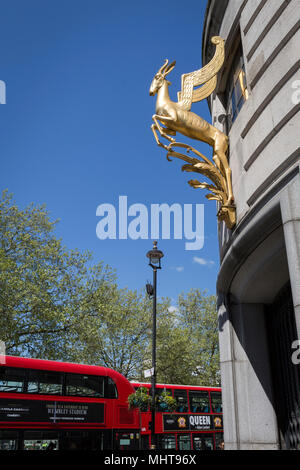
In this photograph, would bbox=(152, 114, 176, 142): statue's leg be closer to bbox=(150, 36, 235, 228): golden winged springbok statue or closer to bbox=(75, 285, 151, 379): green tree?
bbox=(150, 36, 235, 228): golden winged springbok statue

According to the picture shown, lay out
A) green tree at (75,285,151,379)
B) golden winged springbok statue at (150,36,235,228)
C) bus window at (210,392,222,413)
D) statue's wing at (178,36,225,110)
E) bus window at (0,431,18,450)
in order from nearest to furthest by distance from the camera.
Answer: golden winged springbok statue at (150,36,235,228) < statue's wing at (178,36,225,110) < bus window at (0,431,18,450) < bus window at (210,392,222,413) < green tree at (75,285,151,379)

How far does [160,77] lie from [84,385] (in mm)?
12157

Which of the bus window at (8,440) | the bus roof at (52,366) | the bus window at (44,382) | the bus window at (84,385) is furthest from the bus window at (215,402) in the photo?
the bus window at (8,440)

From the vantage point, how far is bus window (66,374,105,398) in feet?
50.7

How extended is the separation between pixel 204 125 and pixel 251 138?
1.38 metres

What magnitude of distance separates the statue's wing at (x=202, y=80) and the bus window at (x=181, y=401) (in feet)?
56.0

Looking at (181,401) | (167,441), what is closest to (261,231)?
(181,401)

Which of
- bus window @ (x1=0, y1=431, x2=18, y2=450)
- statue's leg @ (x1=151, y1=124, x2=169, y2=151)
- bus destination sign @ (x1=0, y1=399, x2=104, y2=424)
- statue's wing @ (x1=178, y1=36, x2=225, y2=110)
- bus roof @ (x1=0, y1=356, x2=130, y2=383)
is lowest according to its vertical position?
bus window @ (x1=0, y1=431, x2=18, y2=450)

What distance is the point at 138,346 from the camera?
32219 mm

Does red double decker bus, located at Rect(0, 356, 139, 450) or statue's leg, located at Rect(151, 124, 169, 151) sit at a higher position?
statue's leg, located at Rect(151, 124, 169, 151)

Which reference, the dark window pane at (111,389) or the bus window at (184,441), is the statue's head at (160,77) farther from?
the bus window at (184,441)

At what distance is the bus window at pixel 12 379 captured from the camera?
13.9m

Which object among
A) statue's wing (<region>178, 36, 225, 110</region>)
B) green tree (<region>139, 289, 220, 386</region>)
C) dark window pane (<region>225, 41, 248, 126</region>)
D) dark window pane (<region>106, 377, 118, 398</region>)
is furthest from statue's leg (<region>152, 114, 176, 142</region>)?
green tree (<region>139, 289, 220, 386</region>)

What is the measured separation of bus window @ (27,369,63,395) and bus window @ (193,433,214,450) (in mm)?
9783
